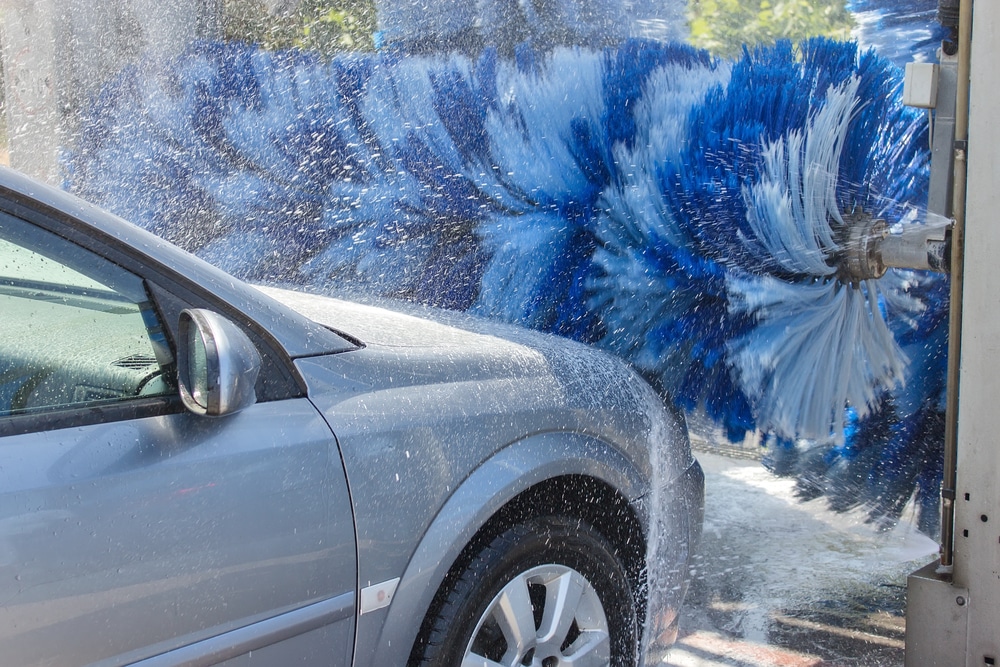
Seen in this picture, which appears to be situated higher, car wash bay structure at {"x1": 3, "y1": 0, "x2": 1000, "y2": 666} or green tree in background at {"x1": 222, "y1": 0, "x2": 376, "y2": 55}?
green tree in background at {"x1": 222, "y1": 0, "x2": 376, "y2": 55}

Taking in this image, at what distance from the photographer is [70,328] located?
1.67 m

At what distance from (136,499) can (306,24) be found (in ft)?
9.25

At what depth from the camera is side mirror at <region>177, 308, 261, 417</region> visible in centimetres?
152

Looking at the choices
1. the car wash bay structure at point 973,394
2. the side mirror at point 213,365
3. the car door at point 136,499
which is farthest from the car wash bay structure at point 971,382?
the side mirror at point 213,365

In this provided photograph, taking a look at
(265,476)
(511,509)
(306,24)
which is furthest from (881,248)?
(306,24)

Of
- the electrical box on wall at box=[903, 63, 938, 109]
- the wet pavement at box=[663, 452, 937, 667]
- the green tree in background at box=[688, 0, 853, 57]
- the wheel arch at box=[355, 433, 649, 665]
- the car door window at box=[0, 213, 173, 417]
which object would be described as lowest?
the wet pavement at box=[663, 452, 937, 667]

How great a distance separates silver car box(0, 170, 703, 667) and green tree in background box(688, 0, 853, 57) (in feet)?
3.78

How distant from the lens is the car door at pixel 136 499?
1.37m

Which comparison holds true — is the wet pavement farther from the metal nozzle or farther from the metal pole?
the metal nozzle

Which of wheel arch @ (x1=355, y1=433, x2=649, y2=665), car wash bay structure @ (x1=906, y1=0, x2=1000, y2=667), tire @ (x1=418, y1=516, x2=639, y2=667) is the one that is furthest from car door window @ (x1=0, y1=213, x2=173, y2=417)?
car wash bay structure @ (x1=906, y1=0, x2=1000, y2=667)

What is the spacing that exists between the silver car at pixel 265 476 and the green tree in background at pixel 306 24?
1860 millimetres

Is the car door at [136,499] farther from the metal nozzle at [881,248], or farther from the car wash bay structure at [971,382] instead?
the metal nozzle at [881,248]

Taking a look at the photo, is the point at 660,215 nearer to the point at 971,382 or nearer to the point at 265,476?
the point at 971,382

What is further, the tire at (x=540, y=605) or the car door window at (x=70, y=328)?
the tire at (x=540, y=605)
